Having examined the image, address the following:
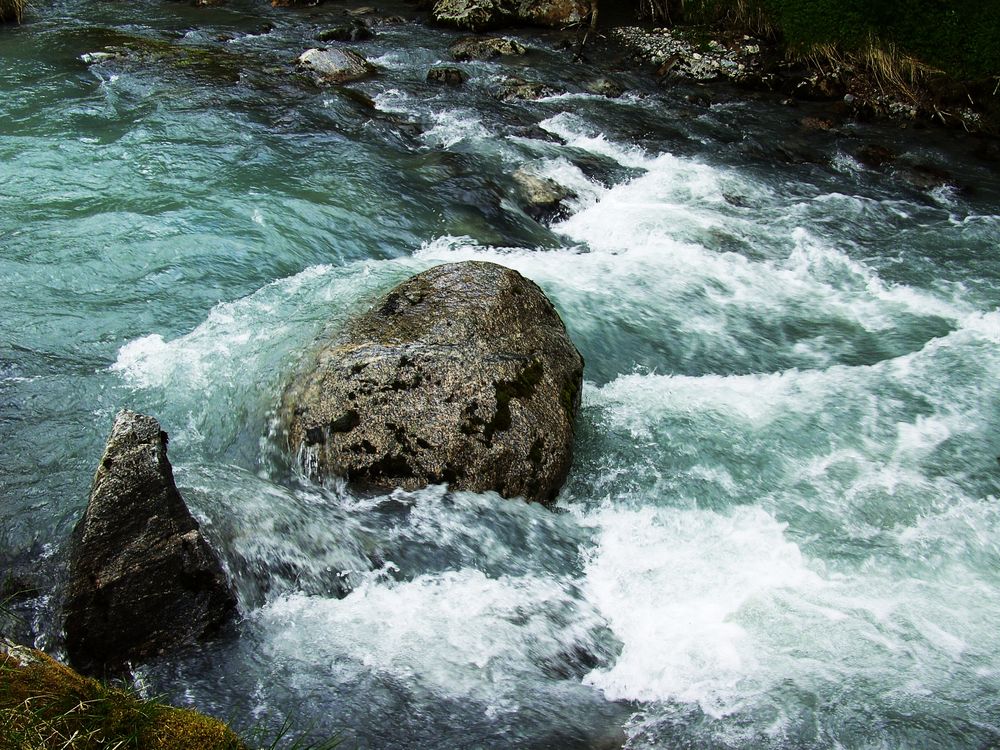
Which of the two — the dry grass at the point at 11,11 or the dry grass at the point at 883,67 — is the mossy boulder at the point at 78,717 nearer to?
the dry grass at the point at 883,67

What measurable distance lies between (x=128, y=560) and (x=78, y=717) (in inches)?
64.7

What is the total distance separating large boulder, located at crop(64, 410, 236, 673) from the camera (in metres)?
4.12

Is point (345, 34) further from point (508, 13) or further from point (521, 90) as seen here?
point (521, 90)

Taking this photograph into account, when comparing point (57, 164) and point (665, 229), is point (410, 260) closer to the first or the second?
point (665, 229)

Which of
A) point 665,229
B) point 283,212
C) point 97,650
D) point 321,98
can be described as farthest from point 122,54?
point 97,650

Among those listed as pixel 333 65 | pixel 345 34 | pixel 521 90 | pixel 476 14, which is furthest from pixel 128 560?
pixel 476 14

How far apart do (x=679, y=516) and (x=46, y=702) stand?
4.35 m

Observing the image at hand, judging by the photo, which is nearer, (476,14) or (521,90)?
(521,90)

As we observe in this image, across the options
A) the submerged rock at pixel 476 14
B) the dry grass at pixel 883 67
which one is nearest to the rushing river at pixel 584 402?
the dry grass at pixel 883 67

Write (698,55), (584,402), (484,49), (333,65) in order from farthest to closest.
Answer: (484,49)
(698,55)
(333,65)
(584,402)

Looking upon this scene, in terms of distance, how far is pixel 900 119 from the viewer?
14570 mm

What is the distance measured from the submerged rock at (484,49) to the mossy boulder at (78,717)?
51.4ft

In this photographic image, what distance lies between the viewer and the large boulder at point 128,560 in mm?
4125

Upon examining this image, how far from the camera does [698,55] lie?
16.7m
